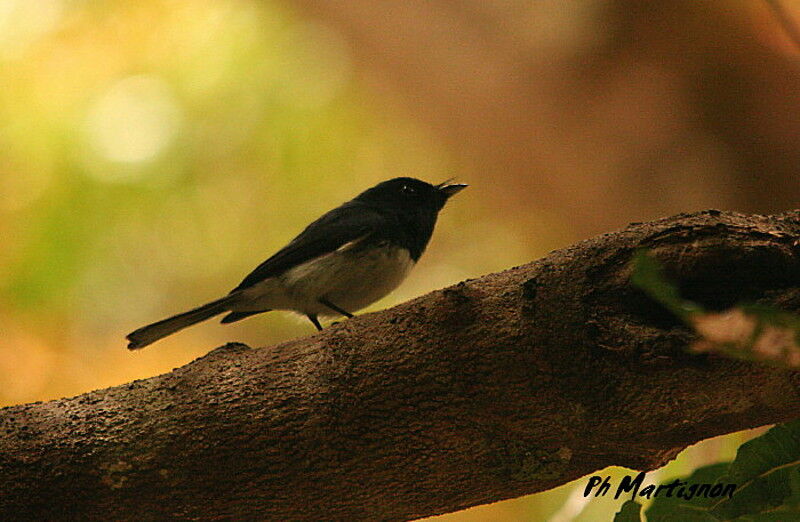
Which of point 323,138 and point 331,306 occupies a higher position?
point 323,138

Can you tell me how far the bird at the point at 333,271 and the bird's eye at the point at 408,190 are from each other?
29cm

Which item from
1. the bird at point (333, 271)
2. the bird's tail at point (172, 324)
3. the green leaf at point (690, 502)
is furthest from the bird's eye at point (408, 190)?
the green leaf at point (690, 502)

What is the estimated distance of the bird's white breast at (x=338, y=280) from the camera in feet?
12.4

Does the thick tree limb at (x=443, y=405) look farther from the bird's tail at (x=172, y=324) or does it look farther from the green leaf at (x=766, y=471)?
the bird's tail at (x=172, y=324)

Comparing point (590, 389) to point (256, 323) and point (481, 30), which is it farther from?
point (256, 323)

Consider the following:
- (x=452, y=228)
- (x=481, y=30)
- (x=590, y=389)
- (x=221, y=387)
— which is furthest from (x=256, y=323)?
(x=590, y=389)

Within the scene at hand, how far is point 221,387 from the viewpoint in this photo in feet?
7.41

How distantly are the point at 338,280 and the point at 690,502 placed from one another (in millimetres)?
2212

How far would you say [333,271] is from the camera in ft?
12.3

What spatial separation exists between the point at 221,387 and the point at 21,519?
585mm

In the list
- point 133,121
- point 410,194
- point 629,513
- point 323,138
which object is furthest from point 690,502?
point 323,138

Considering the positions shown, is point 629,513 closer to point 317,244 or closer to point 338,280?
point 338,280

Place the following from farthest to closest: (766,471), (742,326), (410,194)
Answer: (410,194) < (766,471) < (742,326)

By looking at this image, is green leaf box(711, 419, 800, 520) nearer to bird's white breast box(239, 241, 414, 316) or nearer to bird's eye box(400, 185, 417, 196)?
bird's white breast box(239, 241, 414, 316)
